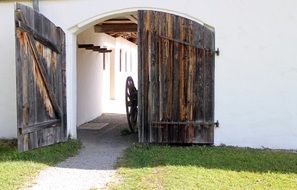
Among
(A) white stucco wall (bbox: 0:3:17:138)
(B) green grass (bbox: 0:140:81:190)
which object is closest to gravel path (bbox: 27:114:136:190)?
A: (B) green grass (bbox: 0:140:81:190)

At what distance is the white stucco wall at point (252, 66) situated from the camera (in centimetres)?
779

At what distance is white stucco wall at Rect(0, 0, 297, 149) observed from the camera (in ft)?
25.6

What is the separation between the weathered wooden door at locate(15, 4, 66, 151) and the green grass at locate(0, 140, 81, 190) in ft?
0.64

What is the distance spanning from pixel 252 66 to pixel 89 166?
336cm

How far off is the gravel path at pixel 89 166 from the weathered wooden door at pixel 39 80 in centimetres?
72

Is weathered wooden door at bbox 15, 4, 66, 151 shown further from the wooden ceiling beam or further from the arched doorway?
the wooden ceiling beam

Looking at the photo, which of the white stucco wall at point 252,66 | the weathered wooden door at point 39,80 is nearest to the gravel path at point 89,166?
the weathered wooden door at point 39,80

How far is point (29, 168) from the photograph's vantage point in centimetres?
634

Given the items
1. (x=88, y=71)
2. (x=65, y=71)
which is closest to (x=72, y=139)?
(x=65, y=71)

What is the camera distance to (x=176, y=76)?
8.00 meters

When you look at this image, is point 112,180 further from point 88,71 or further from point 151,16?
point 88,71

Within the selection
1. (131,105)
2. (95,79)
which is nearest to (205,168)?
(131,105)

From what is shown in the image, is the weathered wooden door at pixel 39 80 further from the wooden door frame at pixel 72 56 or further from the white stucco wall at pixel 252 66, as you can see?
the white stucco wall at pixel 252 66

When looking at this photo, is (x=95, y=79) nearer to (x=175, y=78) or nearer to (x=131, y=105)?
(x=131, y=105)
